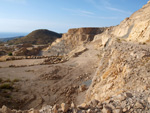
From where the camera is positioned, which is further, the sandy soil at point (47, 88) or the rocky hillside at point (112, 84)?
the sandy soil at point (47, 88)

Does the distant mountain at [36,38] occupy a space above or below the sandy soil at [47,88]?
above

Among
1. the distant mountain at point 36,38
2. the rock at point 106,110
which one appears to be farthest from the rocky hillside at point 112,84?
the distant mountain at point 36,38

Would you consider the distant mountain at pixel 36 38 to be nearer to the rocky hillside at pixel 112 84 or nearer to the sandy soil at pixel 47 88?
the sandy soil at pixel 47 88

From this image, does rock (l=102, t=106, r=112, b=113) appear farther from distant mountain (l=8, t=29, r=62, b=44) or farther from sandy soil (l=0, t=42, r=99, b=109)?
distant mountain (l=8, t=29, r=62, b=44)

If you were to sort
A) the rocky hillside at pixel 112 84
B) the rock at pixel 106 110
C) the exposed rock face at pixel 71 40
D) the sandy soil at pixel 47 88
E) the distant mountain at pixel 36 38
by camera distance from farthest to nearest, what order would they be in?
1. the distant mountain at pixel 36 38
2. the exposed rock face at pixel 71 40
3. the sandy soil at pixel 47 88
4. the rocky hillside at pixel 112 84
5. the rock at pixel 106 110

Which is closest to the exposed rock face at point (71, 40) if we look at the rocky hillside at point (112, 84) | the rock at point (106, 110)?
the rocky hillside at point (112, 84)

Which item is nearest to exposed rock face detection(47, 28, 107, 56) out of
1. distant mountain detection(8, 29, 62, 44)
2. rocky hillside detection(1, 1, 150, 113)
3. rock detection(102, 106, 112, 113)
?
rocky hillside detection(1, 1, 150, 113)

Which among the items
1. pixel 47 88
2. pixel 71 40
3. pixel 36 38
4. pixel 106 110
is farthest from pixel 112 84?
pixel 36 38

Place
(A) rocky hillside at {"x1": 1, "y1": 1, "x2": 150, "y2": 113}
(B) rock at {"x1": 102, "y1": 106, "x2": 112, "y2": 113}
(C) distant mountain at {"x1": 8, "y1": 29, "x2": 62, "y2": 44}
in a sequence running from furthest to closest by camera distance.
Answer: (C) distant mountain at {"x1": 8, "y1": 29, "x2": 62, "y2": 44} → (A) rocky hillside at {"x1": 1, "y1": 1, "x2": 150, "y2": 113} → (B) rock at {"x1": 102, "y1": 106, "x2": 112, "y2": 113}

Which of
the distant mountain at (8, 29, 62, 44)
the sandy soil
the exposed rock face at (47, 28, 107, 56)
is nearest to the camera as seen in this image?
the sandy soil

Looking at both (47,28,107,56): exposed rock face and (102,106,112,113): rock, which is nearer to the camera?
(102,106,112,113): rock

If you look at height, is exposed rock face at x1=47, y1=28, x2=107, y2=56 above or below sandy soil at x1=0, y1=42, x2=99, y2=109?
above

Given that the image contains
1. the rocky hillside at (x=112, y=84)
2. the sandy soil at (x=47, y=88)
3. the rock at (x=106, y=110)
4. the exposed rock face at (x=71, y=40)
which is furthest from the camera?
the exposed rock face at (x=71, y=40)

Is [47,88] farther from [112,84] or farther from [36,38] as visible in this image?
[36,38]
